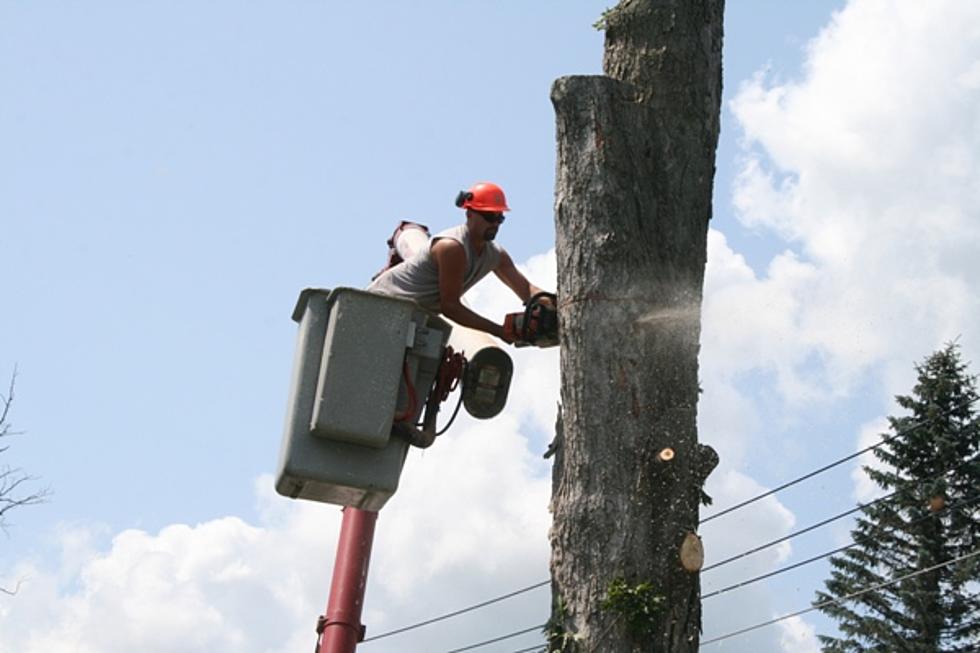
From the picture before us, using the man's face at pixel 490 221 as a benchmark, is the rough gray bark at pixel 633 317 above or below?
below

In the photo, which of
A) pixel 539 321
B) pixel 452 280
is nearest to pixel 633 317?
pixel 539 321

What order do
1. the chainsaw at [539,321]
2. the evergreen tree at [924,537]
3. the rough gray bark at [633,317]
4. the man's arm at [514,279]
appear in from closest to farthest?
1. the rough gray bark at [633,317]
2. the chainsaw at [539,321]
3. the man's arm at [514,279]
4. the evergreen tree at [924,537]

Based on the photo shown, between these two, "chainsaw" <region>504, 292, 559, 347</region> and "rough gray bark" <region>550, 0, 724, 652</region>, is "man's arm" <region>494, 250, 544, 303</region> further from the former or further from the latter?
"rough gray bark" <region>550, 0, 724, 652</region>

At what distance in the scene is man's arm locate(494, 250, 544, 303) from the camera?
269 inches

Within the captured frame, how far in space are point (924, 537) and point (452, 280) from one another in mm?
15063

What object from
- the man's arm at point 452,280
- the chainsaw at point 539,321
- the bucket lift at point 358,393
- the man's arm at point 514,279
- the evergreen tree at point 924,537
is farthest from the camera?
the evergreen tree at point 924,537

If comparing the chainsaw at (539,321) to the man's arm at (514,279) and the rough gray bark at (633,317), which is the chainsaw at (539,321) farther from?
the rough gray bark at (633,317)

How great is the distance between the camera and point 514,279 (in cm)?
689

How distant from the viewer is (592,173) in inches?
199

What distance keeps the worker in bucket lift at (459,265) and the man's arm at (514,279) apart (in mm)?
13

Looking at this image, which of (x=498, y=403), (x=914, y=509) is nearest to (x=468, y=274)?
(x=498, y=403)

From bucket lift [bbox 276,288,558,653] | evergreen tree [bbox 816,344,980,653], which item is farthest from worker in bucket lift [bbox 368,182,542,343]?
evergreen tree [bbox 816,344,980,653]

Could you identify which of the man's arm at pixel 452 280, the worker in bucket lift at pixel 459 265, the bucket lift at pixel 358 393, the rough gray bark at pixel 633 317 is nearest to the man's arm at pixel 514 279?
the worker in bucket lift at pixel 459 265

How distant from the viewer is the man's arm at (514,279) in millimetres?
6836
